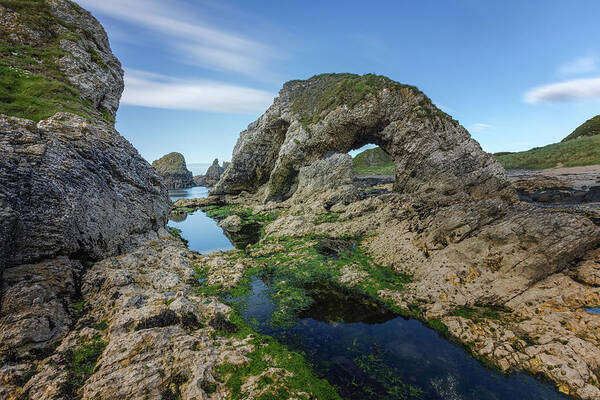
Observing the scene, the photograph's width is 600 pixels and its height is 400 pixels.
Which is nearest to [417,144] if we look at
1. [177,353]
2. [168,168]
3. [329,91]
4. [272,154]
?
[329,91]

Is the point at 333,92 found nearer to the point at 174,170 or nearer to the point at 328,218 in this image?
the point at 328,218

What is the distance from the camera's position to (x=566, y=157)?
86.2 metres

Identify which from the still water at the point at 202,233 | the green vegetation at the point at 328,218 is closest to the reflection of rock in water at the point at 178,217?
the still water at the point at 202,233

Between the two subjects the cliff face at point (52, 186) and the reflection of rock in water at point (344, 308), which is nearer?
the cliff face at point (52, 186)

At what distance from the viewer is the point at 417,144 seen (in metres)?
39.8

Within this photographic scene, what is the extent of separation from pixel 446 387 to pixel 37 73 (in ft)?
142

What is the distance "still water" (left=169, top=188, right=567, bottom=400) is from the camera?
32.6ft

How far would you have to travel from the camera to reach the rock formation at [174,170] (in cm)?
15175

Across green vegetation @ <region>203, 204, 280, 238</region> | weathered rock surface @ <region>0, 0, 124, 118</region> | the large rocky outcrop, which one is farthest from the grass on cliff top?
weathered rock surface @ <region>0, 0, 124, 118</region>

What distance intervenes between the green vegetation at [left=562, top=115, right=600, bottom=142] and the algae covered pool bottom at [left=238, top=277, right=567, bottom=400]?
164m

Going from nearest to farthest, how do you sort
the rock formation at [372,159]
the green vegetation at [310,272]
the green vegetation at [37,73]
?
the green vegetation at [310,272], the green vegetation at [37,73], the rock formation at [372,159]

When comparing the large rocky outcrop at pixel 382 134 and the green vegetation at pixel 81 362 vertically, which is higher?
the large rocky outcrop at pixel 382 134

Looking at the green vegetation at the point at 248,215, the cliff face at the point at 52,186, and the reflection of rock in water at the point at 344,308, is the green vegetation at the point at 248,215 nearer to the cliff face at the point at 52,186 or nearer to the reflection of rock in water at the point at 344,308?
the cliff face at the point at 52,186

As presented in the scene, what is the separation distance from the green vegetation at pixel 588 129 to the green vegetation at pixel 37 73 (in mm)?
178933
